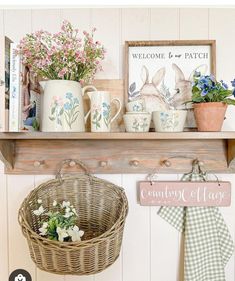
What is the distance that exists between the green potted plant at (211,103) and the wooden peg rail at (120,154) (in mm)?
160

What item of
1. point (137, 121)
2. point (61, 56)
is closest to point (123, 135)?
point (137, 121)

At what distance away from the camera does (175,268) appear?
1104 millimetres

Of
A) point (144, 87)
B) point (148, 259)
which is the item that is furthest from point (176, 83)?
point (148, 259)

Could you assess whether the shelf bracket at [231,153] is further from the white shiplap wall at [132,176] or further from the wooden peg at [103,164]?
the wooden peg at [103,164]

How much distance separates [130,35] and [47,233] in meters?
0.73

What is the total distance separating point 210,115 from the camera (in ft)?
2.96

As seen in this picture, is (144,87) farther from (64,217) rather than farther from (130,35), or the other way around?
(64,217)

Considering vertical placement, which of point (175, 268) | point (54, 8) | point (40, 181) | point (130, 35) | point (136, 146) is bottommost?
point (175, 268)

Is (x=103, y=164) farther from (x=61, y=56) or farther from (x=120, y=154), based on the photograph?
(x=61, y=56)

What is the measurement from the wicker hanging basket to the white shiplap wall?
0.08m

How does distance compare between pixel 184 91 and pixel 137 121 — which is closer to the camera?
pixel 137 121

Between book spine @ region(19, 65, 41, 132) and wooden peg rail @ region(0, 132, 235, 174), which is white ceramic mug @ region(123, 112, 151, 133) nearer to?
wooden peg rail @ region(0, 132, 235, 174)

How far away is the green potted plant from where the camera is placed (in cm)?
90

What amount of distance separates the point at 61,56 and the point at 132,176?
1.57ft
